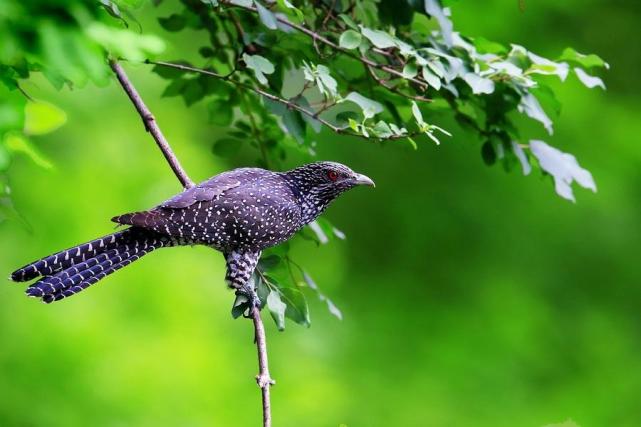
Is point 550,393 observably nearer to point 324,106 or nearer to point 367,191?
point 367,191

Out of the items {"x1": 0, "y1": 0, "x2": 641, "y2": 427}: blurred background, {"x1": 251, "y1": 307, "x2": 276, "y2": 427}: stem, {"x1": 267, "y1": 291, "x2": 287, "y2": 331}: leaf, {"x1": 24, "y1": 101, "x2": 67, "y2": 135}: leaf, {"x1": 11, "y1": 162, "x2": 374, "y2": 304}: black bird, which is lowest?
{"x1": 24, "y1": 101, "x2": 67, "y2": 135}: leaf

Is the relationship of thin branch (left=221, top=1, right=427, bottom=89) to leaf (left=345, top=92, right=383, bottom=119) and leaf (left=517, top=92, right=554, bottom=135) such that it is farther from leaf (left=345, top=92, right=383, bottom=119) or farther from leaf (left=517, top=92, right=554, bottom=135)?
leaf (left=517, top=92, right=554, bottom=135)

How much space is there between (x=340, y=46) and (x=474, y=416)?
3.49 meters

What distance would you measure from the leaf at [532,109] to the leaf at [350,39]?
0.53m

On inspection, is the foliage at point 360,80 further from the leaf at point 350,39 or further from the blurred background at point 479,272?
the blurred background at point 479,272

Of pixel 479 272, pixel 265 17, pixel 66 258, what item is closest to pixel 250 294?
pixel 66 258

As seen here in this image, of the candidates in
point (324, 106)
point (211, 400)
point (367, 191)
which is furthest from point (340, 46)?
point (367, 191)

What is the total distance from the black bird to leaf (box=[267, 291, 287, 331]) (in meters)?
0.04

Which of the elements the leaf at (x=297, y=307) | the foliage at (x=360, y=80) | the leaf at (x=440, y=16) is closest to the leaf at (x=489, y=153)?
the foliage at (x=360, y=80)

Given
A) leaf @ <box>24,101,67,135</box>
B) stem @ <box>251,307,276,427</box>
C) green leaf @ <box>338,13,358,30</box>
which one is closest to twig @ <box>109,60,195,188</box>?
stem @ <box>251,307,276,427</box>

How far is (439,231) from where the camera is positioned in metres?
5.61

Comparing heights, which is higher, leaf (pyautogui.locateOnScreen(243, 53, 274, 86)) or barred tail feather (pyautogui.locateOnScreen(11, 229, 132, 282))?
leaf (pyautogui.locateOnScreen(243, 53, 274, 86))

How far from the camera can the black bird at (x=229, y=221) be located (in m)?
2.29

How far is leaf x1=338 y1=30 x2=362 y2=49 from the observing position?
8.02ft
